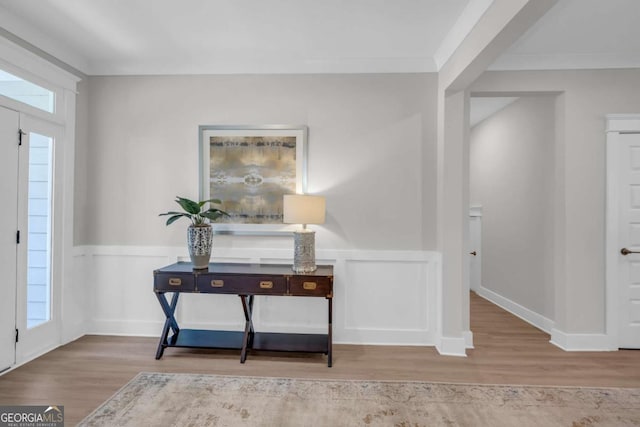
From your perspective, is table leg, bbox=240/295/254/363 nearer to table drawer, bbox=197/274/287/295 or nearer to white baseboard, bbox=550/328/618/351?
table drawer, bbox=197/274/287/295

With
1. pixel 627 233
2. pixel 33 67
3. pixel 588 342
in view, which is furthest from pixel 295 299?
pixel 627 233

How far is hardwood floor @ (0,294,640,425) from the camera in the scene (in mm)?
2293

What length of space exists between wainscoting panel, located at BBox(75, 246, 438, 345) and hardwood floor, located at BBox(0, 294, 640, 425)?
16cm

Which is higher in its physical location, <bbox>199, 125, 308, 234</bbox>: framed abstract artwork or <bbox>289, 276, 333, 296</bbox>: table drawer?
<bbox>199, 125, 308, 234</bbox>: framed abstract artwork

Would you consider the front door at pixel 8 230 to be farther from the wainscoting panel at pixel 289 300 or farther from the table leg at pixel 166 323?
the table leg at pixel 166 323

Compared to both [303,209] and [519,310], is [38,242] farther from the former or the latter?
[519,310]

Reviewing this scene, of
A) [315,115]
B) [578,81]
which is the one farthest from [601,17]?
[315,115]

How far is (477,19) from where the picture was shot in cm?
223

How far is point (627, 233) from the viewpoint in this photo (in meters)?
3.03

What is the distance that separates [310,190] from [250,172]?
0.59 meters

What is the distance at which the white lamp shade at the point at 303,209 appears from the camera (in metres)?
2.72

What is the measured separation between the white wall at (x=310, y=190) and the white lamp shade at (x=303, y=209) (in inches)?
15.8

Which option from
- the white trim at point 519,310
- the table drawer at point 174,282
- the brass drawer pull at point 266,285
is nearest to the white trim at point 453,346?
the white trim at point 519,310

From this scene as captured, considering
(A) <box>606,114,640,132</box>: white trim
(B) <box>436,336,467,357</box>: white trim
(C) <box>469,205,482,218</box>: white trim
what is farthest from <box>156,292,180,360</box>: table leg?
(C) <box>469,205,482,218</box>: white trim
